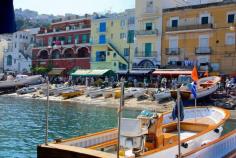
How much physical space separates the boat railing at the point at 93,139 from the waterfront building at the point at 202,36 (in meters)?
36.5

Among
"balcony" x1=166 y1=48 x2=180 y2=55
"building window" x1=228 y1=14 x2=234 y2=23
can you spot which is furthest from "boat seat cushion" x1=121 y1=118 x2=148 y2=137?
"balcony" x1=166 y1=48 x2=180 y2=55

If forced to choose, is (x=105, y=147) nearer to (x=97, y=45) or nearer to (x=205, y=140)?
(x=205, y=140)

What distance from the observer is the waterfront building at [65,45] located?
242 ft

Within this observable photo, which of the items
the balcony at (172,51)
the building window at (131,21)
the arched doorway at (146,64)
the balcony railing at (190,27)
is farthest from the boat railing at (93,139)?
the building window at (131,21)

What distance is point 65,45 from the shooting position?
77.2 m

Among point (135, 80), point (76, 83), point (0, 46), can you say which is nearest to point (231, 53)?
point (135, 80)

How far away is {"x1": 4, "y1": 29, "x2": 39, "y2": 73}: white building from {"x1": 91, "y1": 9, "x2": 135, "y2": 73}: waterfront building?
23.8m

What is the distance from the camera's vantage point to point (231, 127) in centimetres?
2900

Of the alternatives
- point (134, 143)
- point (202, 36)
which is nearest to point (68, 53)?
point (202, 36)

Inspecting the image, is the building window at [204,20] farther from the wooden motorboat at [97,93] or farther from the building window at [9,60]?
the building window at [9,60]

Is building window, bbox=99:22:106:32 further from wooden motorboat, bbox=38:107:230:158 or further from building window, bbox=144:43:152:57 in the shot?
wooden motorboat, bbox=38:107:230:158

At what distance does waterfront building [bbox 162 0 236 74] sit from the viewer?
161 ft

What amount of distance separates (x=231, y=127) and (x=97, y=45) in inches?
1718

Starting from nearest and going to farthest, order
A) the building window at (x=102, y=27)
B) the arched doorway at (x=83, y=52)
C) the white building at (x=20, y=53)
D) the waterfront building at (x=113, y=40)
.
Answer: the waterfront building at (x=113, y=40) → the building window at (x=102, y=27) → the arched doorway at (x=83, y=52) → the white building at (x=20, y=53)
